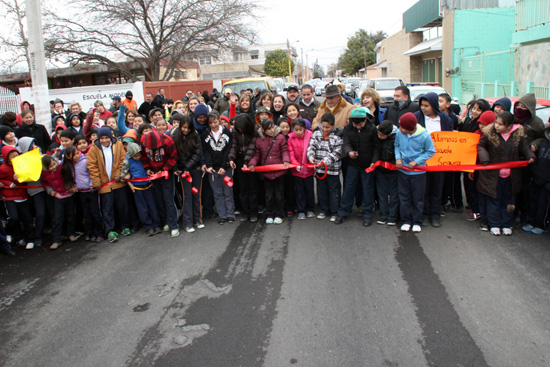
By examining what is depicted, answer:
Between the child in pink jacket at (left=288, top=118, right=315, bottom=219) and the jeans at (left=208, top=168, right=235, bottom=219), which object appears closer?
the child in pink jacket at (left=288, top=118, right=315, bottom=219)

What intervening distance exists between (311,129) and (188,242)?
2.90 meters

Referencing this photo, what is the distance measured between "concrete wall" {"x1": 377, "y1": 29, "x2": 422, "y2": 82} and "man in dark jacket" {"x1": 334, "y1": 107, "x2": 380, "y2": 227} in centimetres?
3640

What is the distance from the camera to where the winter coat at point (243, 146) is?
7070mm

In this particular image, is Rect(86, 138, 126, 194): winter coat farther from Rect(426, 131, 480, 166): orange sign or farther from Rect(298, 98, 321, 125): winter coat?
Rect(426, 131, 480, 166): orange sign

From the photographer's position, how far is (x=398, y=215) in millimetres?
6875

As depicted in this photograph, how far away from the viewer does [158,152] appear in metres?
6.68

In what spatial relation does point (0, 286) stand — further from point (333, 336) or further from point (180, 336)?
point (333, 336)

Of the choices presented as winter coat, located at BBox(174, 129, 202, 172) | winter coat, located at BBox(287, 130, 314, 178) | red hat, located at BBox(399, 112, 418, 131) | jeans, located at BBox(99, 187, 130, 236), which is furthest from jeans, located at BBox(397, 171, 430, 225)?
jeans, located at BBox(99, 187, 130, 236)

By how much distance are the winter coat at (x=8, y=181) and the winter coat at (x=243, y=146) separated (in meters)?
3.26

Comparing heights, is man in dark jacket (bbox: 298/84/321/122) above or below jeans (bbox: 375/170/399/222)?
above

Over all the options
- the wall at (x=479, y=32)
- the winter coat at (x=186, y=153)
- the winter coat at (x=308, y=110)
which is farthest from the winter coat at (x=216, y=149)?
the wall at (x=479, y=32)

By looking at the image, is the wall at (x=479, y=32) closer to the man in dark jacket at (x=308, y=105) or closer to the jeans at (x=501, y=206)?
the man in dark jacket at (x=308, y=105)

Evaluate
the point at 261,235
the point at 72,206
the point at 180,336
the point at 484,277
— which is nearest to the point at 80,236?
the point at 72,206

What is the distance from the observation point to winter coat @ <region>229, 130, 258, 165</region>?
23.2ft
